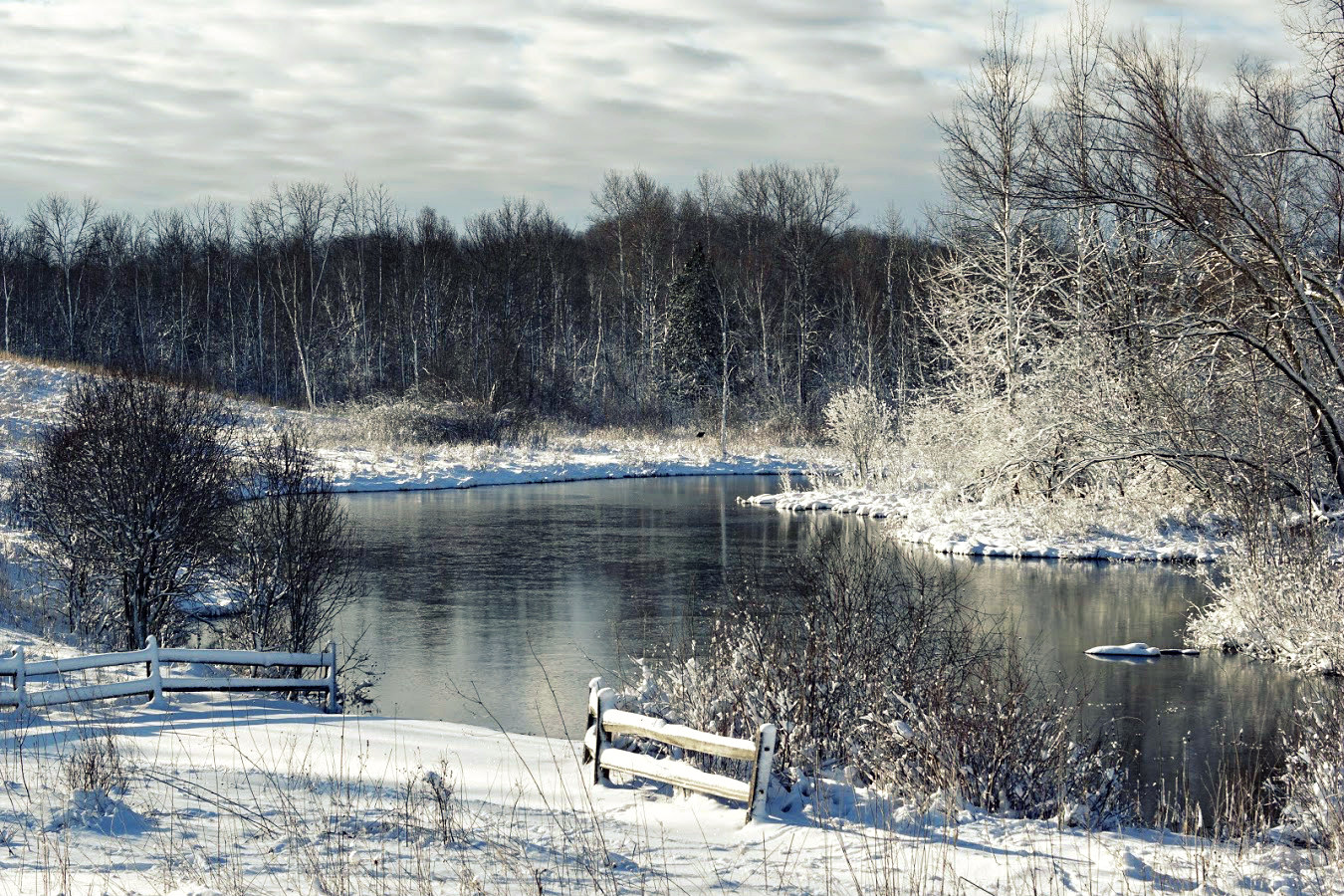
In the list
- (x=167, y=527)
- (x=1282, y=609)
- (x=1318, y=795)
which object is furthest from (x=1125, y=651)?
(x=167, y=527)

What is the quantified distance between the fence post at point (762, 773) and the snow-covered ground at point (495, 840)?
0.15 m

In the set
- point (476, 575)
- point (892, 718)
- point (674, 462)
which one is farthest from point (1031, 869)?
point (674, 462)

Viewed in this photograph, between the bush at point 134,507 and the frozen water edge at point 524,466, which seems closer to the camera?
the bush at point 134,507

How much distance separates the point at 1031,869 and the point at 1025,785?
291 centimetres

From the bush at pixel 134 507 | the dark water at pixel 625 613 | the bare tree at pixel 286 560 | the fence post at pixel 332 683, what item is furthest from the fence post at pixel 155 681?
the bush at pixel 134 507

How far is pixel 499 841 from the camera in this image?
6949 mm

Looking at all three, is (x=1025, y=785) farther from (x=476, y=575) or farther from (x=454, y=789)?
(x=476, y=575)

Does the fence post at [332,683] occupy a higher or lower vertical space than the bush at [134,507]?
lower

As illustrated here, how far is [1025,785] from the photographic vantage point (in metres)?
9.05

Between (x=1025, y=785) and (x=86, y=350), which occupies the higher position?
(x=86, y=350)

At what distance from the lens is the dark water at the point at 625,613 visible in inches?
530

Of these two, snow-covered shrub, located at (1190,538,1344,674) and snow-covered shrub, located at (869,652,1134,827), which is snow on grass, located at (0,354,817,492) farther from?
snow-covered shrub, located at (869,652,1134,827)

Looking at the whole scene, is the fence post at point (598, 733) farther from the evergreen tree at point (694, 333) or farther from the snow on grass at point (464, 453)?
the evergreen tree at point (694, 333)

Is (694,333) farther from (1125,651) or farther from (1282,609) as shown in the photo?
(1282,609)
